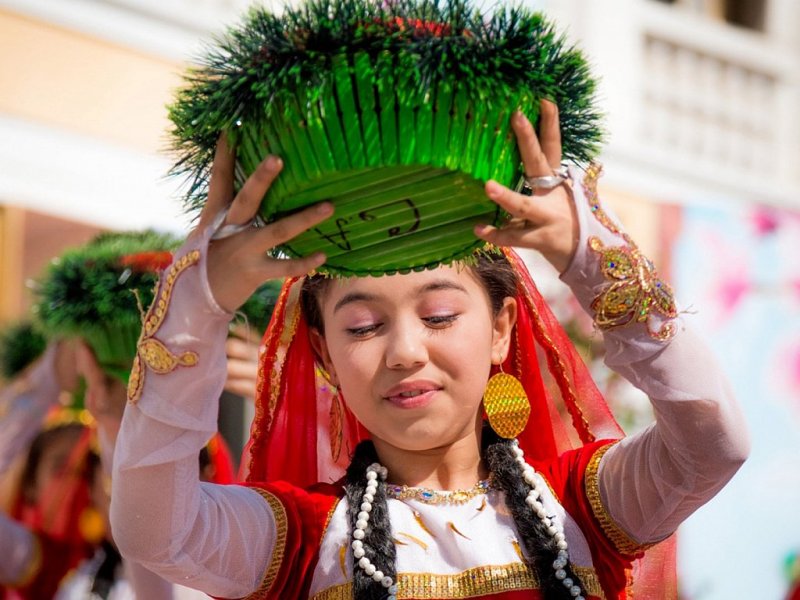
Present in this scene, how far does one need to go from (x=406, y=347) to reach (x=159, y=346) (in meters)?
0.48

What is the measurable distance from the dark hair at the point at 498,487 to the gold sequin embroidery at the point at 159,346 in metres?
0.53

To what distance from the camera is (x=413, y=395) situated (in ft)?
7.82

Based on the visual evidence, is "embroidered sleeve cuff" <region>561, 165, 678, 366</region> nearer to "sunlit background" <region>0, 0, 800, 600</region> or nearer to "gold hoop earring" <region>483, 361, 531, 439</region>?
"gold hoop earring" <region>483, 361, 531, 439</region>

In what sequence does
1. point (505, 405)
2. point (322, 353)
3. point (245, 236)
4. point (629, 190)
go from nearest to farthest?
point (245, 236), point (505, 405), point (322, 353), point (629, 190)

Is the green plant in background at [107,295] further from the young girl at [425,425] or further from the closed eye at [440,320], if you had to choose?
the closed eye at [440,320]

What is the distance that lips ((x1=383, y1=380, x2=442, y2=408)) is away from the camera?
237 centimetres

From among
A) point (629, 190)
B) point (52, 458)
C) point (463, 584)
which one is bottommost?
point (629, 190)

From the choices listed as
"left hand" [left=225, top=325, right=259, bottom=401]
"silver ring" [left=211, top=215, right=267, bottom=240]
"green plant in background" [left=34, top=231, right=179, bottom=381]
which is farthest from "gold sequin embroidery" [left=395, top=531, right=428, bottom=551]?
"left hand" [left=225, top=325, right=259, bottom=401]

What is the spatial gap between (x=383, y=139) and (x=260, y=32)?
0.93 ft

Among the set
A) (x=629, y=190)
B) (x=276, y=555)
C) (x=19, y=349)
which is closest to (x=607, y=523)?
(x=276, y=555)

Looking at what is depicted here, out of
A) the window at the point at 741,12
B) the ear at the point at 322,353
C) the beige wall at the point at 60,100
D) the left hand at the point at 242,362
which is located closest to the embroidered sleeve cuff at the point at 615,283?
the ear at the point at 322,353

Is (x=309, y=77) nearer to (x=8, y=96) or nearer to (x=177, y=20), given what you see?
(x=8, y=96)

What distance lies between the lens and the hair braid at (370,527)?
2.34 m

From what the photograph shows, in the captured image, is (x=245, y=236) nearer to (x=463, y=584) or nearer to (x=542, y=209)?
(x=542, y=209)
